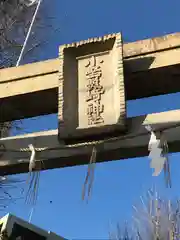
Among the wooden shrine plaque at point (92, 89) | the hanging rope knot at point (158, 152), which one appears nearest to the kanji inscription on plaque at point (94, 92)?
the wooden shrine plaque at point (92, 89)

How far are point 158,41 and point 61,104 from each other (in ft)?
2.83

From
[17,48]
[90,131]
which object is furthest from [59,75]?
[17,48]

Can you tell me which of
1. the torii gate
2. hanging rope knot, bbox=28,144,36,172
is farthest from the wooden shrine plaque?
hanging rope knot, bbox=28,144,36,172

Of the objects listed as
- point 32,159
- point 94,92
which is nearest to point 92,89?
point 94,92

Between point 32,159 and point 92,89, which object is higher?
point 92,89

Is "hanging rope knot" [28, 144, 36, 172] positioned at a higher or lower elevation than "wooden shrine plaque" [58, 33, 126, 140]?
lower

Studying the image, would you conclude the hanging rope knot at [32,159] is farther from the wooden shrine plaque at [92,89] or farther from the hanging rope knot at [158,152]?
the hanging rope knot at [158,152]

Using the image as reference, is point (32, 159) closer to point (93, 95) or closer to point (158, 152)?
point (93, 95)

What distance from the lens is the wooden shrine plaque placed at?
3066 mm

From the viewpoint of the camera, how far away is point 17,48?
6.99m

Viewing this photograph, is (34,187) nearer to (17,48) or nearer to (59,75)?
(59,75)

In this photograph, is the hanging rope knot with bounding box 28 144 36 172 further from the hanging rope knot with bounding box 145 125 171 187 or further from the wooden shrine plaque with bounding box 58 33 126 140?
the hanging rope knot with bounding box 145 125 171 187

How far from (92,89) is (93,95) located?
2.2 inches

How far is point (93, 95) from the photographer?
323cm
